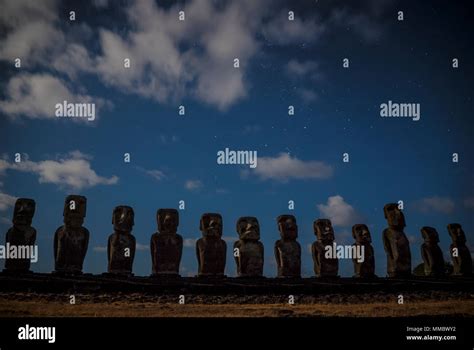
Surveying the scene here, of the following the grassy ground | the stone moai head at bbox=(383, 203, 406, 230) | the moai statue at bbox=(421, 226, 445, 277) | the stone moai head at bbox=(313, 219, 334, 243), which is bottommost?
the grassy ground

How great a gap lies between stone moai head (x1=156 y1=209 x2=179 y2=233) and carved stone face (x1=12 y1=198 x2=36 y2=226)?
3603 mm

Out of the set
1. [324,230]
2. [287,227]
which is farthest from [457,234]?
[287,227]

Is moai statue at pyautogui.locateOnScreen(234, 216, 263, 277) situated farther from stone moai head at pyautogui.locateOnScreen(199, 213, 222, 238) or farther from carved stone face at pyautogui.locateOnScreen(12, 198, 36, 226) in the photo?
carved stone face at pyautogui.locateOnScreen(12, 198, 36, 226)

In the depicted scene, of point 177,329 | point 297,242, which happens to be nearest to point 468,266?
point 297,242

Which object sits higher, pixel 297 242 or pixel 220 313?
pixel 297 242

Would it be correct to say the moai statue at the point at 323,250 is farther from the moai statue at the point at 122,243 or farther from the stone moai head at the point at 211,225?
the moai statue at the point at 122,243

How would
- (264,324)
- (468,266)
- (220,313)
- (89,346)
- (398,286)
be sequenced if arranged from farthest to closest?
(468,266) → (398,286) → (220,313) → (264,324) → (89,346)

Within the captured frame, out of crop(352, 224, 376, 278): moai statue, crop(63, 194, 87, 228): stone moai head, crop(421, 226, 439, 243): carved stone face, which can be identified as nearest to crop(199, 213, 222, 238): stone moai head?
crop(63, 194, 87, 228): stone moai head

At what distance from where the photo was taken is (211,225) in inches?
661

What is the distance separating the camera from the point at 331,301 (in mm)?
14414

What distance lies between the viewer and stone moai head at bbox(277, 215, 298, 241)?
56.3ft

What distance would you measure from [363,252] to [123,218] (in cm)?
706

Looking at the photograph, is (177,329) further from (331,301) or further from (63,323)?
(331,301)

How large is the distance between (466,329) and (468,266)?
26.4 ft
